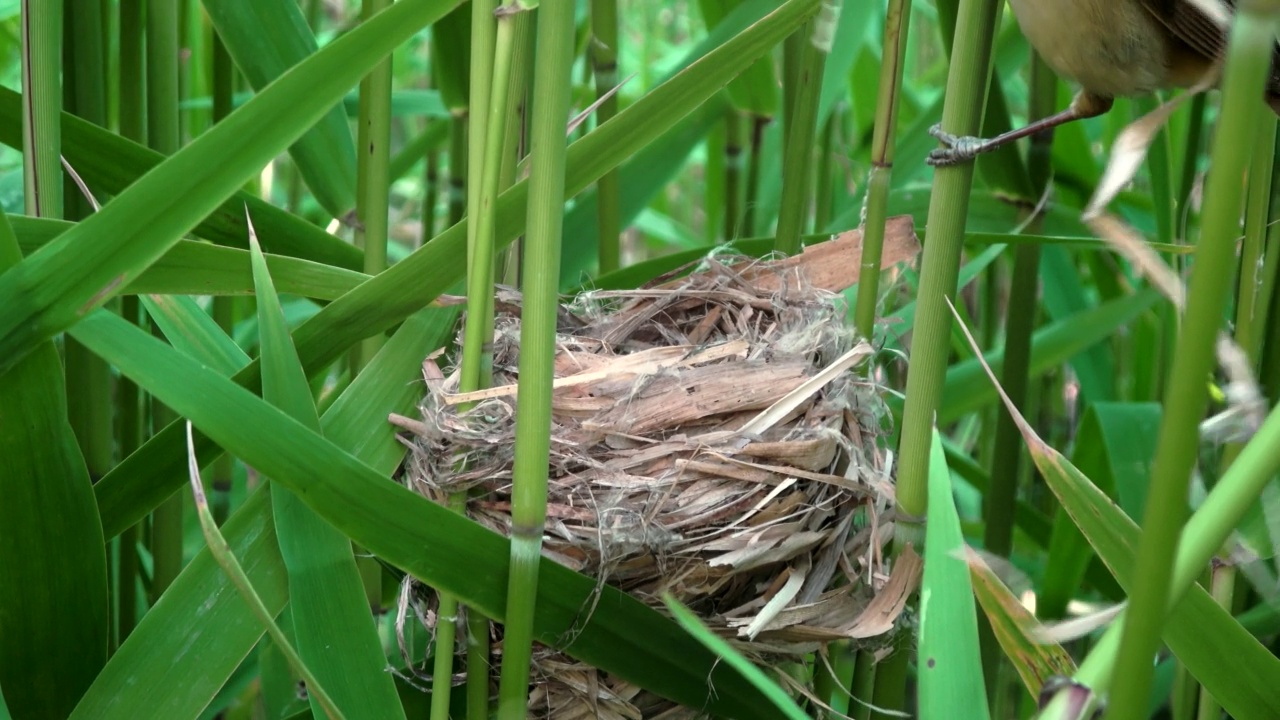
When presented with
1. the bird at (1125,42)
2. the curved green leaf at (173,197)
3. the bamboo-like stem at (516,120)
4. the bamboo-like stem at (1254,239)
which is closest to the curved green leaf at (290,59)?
the bamboo-like stem at (516,120)

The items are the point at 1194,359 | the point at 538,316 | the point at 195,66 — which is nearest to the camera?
the point at 1194,359

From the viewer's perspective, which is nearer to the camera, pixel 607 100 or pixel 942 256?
pixel 942 256

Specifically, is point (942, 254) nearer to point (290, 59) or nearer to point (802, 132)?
point (802, 132)

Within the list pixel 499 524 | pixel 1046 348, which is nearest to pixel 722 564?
pixel 499 524

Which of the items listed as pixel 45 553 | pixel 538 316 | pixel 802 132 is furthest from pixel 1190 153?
pixel 45 553

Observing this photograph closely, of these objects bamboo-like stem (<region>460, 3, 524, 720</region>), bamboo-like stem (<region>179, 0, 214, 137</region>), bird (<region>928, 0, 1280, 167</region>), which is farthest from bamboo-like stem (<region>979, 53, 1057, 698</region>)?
bamboo-like stem (<region>179, 0, 214, 137</region>)

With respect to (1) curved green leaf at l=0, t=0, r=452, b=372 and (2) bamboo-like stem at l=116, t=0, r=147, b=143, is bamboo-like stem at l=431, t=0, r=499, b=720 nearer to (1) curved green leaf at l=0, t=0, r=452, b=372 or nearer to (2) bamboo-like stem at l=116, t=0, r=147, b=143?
(1) curved green leaf at l=0, t=0, r=452, b=372

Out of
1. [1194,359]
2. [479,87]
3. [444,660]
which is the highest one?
[479,87]
